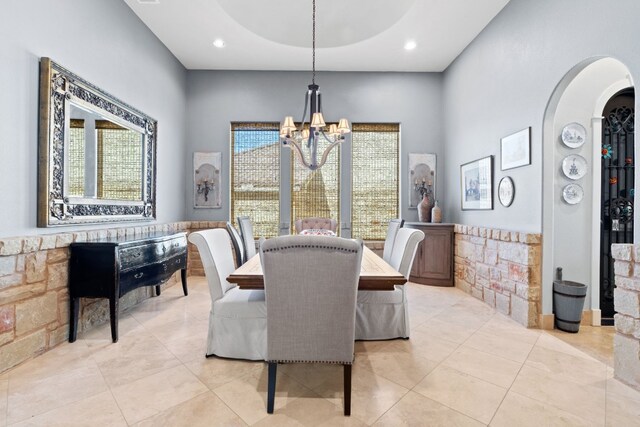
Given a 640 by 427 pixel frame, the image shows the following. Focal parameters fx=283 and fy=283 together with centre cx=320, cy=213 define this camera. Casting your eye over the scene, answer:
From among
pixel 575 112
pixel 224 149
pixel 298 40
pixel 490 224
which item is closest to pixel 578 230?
pixel 490 224

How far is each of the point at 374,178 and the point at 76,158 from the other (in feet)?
12.5

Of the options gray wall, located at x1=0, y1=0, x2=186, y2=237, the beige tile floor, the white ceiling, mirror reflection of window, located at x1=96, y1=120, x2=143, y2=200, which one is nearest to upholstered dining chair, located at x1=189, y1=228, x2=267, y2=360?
the beige tile floor

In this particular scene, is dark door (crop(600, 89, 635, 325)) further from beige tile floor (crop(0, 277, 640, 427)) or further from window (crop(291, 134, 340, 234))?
window (crop(291, 134, 340, 234))

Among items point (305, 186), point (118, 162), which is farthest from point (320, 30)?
point (118, 162)

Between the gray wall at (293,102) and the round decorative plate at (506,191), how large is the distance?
4.87ft

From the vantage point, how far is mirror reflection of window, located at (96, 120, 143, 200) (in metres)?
2.82

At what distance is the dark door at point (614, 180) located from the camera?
2.82 metres

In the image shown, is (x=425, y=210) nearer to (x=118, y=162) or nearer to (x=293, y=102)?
(x=293, y=102)

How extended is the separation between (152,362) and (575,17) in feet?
14.0

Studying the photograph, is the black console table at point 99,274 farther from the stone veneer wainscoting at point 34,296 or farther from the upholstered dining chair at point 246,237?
the upholstered dining chair at point 246,237

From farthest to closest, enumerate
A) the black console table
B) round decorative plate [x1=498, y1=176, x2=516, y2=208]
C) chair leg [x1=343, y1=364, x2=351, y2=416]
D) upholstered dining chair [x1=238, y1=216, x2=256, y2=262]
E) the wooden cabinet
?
1. the wooden cabinet
2. upholstered dining chair [x1=238, y1=216, x2=256, y2=262]
3. round decorative plate [x1=498, y1=176, x2=516, y2=208]
4. the black console table
5. chair leg [x1=343, y1=364, x2=351, y2=416]

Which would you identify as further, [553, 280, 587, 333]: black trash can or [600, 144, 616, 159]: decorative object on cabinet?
[600, 144, 616, 159]: decorative object on cabinet

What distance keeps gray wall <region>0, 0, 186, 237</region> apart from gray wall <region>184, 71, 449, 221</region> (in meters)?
0.65

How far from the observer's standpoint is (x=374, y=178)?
4.76 meters
